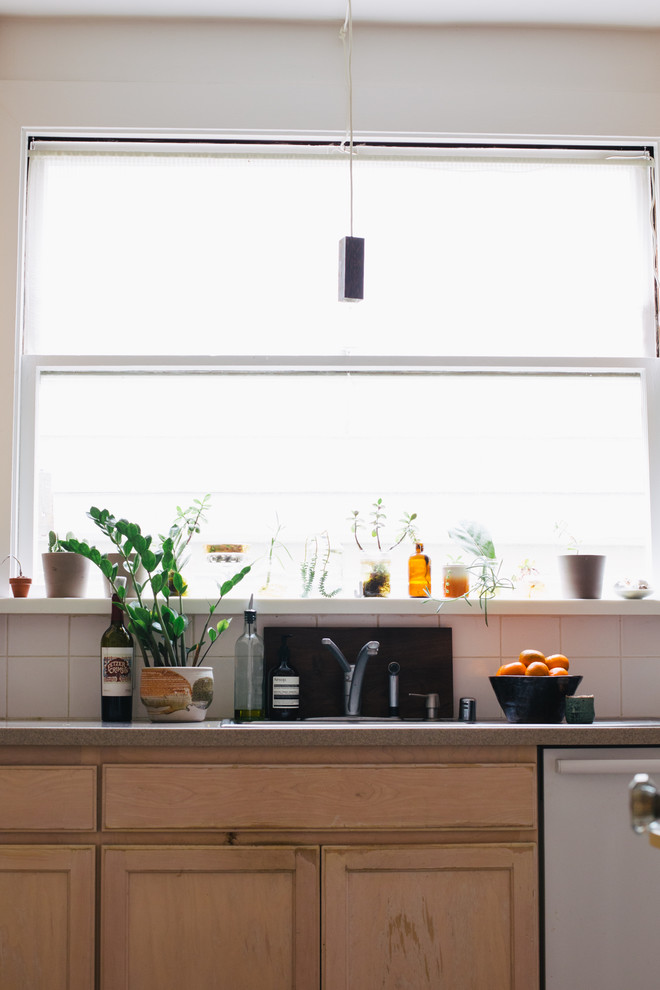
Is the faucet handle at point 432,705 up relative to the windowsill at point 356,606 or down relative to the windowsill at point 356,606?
down

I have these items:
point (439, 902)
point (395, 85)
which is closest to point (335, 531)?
point (439, 902)

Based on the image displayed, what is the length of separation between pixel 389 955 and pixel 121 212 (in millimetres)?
2337

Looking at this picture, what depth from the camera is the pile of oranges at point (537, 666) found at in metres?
2.64

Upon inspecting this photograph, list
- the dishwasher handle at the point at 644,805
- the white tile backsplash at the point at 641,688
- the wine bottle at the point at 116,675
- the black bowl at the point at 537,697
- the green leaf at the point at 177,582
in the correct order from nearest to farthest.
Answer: the dishwasher handle at the point at 644,805 → the black bowl at the point at 537,697 → the wine bottle at the point at 116,675 → the green leaf at the point at 177,582 → the white tile backsplash at the point at 641,688

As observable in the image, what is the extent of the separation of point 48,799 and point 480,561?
1.43m

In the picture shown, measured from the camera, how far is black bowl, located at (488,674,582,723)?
2.59 metres

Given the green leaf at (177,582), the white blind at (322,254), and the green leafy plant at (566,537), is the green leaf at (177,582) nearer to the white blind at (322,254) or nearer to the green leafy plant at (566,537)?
the white blind at (322,254)

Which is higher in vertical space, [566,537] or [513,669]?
[566,537]

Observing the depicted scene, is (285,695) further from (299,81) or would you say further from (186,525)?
(299,81)

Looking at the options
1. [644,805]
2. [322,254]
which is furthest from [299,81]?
[644,805]

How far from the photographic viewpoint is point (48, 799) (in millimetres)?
2314

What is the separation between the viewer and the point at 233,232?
317 centimetres

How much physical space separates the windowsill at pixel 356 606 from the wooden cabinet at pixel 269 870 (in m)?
0.62

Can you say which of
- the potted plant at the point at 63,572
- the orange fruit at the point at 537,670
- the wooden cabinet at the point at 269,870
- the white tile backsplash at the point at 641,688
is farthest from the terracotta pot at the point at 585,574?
the potted plant at the point at 63,572
